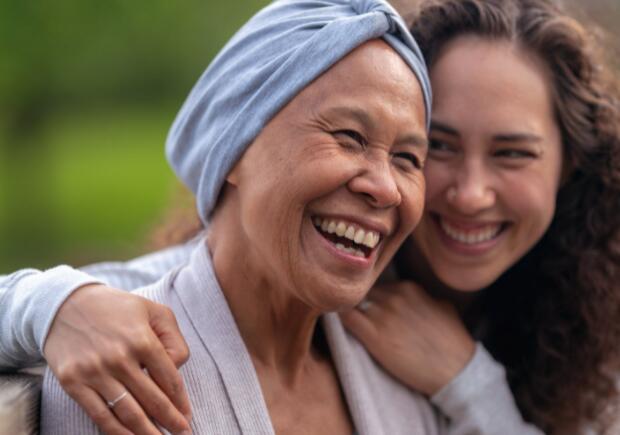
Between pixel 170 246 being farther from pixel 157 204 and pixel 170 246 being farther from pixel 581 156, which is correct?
pixel 157 204

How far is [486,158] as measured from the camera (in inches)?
125

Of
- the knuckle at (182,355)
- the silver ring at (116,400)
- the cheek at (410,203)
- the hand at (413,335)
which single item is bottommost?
the hand at (413,335)

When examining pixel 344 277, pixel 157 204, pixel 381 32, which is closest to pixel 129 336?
pixel 344 277

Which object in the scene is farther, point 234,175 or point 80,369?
point 234,175

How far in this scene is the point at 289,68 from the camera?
8.32ft

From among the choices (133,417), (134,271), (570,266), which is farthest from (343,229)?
(570,266)

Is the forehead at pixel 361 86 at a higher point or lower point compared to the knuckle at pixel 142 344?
higher

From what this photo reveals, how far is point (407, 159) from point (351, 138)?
202 mm

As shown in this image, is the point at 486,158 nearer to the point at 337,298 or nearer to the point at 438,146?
the point at 438,146

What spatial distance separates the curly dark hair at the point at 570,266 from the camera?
3332 mm

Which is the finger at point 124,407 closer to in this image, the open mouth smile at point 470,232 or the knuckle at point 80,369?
the knuckle at point 80,369

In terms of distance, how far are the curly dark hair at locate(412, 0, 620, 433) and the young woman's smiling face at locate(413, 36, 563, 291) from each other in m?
0.12

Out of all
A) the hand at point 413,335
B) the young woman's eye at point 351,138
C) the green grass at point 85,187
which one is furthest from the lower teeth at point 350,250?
the green grass at point 85,187

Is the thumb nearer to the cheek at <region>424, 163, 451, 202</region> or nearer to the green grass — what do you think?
the cheek at <region>424, 163, 451, 202</region>
